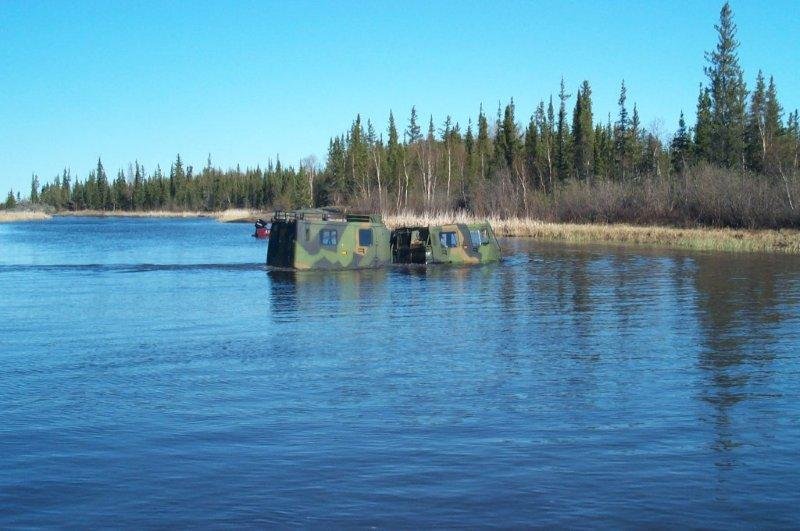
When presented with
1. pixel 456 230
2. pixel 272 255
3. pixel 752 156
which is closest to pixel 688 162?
pixel 752 156

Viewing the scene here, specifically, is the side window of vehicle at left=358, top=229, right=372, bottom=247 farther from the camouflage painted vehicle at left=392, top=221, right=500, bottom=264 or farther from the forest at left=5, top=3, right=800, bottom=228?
the forest at left=5, top=3, right=800, bottom=228

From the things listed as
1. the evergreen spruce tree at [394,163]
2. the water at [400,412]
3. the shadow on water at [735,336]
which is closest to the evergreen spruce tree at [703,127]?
the evergreen spruce tree at [394,163]

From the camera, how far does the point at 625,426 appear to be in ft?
34.2

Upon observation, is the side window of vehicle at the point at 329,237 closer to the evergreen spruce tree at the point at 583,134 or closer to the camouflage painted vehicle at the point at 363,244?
the camouflage painted vehicle at the point at 363,244

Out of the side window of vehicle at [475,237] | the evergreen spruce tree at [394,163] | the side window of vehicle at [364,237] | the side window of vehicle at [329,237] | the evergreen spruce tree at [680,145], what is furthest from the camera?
the evergreen spruce tree at [394,163]

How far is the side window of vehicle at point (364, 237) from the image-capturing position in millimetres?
34219

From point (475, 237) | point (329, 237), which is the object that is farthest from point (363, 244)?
point (475, 237)

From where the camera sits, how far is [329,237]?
33531 millimetres

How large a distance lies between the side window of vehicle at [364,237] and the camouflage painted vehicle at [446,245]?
2.87 m

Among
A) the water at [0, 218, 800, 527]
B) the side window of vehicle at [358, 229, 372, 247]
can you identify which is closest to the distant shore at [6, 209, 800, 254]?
the side window of vehicle at [358, 229, 372, 247]

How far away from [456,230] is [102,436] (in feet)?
89.9

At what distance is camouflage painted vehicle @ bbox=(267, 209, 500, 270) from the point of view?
3316cm

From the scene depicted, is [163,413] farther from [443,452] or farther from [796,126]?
[796,126]

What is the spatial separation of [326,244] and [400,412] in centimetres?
2268
